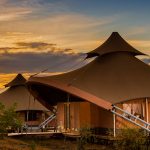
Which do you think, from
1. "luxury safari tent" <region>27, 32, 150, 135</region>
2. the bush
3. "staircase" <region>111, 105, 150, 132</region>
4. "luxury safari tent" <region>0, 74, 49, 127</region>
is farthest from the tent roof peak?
"luxury safari tent" <region>0, 74, 49, 127</region>

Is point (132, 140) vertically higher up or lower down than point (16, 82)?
lower down

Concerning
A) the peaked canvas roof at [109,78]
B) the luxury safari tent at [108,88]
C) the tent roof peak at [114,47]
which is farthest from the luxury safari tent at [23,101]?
the tent roof peak at [114,47]

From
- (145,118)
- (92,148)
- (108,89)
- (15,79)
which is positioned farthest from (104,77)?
(15,79)

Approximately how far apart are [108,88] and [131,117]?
2.37 meters

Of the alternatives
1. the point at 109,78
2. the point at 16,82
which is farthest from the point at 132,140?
the point at 16,82

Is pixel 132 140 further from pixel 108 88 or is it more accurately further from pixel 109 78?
pixel 109 78

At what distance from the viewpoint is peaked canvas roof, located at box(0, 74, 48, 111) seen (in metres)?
48.7

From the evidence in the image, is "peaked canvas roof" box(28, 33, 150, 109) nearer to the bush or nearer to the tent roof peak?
the tent roof peak

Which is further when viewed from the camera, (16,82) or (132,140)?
(16,82)

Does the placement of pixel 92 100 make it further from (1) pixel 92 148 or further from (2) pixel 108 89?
(1) pixel 92 148

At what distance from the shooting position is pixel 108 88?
3067 centimetres

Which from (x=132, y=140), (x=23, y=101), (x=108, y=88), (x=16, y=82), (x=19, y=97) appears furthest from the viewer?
(x=16, y=82)

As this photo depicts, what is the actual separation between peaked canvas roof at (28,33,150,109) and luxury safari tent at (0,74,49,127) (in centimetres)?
1393

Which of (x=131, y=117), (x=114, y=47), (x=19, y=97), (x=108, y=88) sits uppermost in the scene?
(x=114, y=47)
